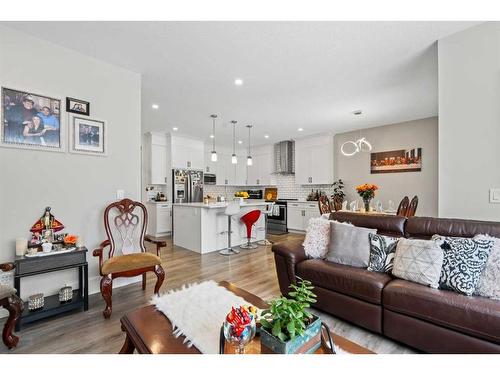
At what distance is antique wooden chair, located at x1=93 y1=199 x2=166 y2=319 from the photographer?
2.36 meters

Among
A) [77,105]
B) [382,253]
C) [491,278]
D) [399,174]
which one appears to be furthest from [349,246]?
[399,174]

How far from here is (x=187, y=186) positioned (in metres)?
6.79

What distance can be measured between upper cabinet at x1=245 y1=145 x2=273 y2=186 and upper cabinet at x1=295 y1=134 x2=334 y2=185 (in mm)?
1065

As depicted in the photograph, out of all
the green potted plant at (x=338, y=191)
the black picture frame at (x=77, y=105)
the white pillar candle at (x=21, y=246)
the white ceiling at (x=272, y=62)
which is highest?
the white ceiling at (x=272, y=62)

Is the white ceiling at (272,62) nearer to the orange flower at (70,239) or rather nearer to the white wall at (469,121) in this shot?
the white wall at (469,121)

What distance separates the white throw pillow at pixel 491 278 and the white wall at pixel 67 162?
11.5 feet

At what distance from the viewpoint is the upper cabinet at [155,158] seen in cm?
628

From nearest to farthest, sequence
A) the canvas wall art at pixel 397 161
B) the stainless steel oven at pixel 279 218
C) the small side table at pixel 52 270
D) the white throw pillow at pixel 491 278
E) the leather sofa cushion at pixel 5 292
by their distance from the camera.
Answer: the white throw pillow at pixel 491 278 → the leather sofa cushion at pixel 5 292 → the small side table at pixel 52 270 → the canvas wall art at pixel 397 161 → the stainless steel oven at pixel 279 218

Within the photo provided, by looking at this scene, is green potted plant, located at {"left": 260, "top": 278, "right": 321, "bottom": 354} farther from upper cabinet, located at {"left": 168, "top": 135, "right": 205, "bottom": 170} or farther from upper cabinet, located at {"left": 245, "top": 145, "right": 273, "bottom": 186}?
upper cabinet, located at {"left": 245, "top": 145, "right": 273, "bottom": 186}

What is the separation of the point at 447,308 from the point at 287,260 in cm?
132

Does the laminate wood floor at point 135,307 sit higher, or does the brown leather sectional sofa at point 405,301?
the brown leather sectional sofa at point 405,301

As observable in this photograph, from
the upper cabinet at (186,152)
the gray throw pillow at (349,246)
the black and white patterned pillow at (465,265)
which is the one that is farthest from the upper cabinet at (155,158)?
the black and white patterned pillow at (465,265)
